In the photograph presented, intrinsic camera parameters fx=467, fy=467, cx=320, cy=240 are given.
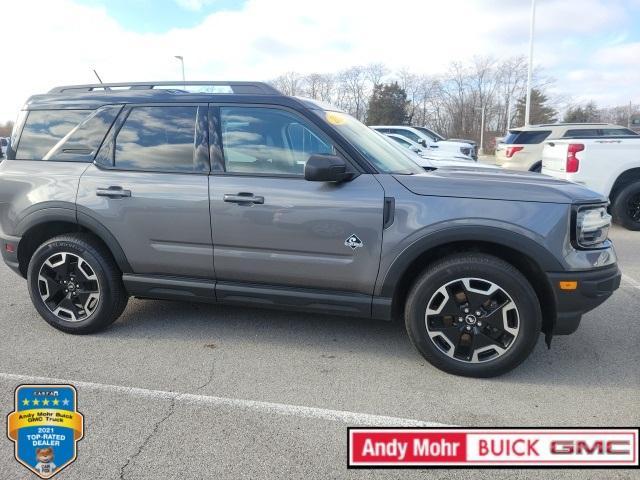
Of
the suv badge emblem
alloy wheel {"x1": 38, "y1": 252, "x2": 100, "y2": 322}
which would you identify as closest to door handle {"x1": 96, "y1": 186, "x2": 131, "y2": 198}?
alloy wheel {"x1": 38, "y1": 252, "x2": 100, "y2": 322}

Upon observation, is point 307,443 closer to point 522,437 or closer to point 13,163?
point 522,437

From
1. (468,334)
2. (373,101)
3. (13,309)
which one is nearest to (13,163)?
(13,309)

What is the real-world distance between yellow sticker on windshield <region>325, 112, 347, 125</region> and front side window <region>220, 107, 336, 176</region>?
201 mm

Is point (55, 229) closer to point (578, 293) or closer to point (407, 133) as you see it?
point (578, 293)

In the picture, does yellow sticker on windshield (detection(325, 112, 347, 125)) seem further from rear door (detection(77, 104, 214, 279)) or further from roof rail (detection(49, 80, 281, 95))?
rear door (detection(77, 104, 214, 279))

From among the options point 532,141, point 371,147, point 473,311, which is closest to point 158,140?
point 371,147

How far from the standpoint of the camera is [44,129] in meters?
3.84

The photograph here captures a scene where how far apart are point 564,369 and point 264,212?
2337 millimetres

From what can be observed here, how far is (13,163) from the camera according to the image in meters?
3.88

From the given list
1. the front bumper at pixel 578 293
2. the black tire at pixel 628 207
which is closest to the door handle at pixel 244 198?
the front bumper at pixel 578 293

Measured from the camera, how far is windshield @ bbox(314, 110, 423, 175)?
3.27 meters

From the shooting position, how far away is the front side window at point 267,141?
129 inches

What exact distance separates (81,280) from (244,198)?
1.58 m

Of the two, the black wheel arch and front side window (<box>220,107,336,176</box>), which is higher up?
front side window (<box>220,107,336,176</box>)
